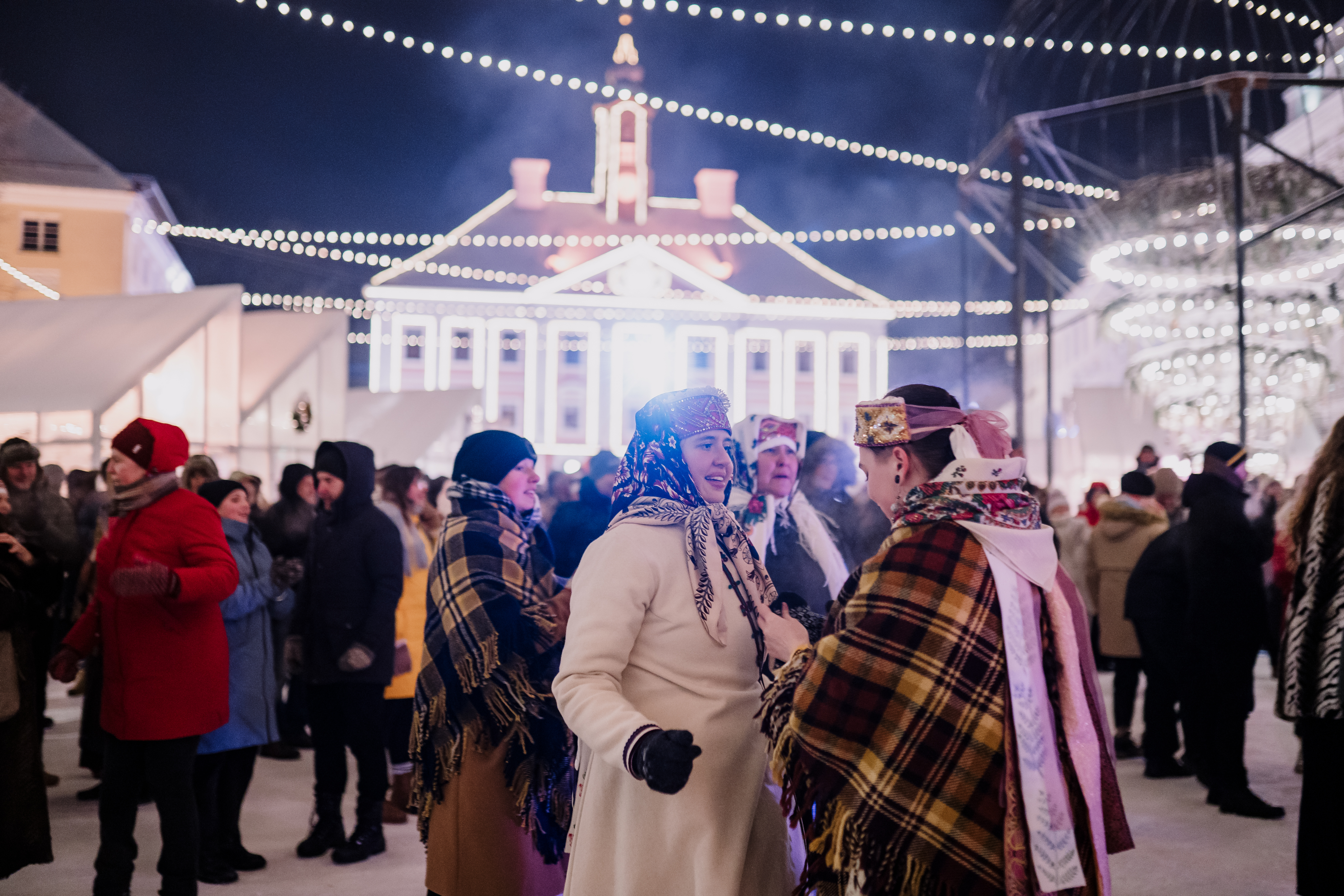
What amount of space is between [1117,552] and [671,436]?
684cm

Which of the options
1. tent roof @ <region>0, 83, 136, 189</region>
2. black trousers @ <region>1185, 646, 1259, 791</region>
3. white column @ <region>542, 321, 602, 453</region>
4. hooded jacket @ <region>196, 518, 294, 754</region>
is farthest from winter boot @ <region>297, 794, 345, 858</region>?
white column @ <region>542, 321, 602, 453</region>

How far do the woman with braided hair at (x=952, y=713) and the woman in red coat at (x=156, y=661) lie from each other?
252 cm

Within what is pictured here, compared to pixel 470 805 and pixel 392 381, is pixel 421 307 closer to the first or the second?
pixel 392 381

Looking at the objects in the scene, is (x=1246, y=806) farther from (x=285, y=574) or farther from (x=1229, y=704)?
(x=285, y=574)

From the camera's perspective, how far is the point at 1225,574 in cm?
639

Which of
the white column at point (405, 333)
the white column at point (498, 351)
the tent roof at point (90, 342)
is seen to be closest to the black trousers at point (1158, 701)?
the tent roof at point (90, 342)

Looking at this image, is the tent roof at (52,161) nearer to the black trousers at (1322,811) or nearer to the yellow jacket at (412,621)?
the yellow jacket at (412,621)

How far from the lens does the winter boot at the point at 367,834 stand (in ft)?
18.1

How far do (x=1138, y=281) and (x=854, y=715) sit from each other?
19.4m

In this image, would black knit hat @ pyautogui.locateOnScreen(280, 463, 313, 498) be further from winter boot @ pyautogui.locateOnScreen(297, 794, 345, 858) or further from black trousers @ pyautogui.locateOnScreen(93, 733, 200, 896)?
black trousers @ pyautogui.locateOnScreen(93, 733, 200, 896)

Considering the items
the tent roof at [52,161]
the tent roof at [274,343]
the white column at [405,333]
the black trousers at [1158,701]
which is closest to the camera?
the black trousers at [1158,701]

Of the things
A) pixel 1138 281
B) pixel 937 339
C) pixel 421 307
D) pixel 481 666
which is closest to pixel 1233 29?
pixel 1138 281

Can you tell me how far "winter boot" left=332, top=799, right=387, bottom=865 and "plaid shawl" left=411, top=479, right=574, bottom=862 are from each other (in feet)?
5.78

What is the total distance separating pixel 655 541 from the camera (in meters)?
2.78
